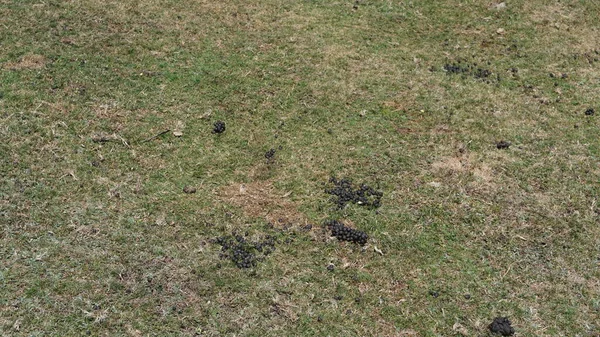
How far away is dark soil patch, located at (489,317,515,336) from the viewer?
18.9ft

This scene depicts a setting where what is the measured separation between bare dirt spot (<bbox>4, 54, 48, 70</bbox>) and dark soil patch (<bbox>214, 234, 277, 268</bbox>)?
397cm

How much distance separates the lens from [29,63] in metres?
8.44

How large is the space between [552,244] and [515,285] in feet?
2.52

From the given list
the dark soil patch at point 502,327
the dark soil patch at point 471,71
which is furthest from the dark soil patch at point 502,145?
the dark soil patch at point 502,327

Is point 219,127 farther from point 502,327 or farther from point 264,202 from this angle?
point 502,327

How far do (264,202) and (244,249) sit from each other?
705 millimetres

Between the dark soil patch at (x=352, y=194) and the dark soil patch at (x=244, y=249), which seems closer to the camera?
the dark soil patch at (x=244, y=249)

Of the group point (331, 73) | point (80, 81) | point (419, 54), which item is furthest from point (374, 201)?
point (80, 81)

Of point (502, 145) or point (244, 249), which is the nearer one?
point (244, 249)

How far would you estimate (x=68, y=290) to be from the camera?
593 cm

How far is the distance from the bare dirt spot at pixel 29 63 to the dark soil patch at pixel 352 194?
14.4 ft

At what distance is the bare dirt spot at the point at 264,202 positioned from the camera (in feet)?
22.1

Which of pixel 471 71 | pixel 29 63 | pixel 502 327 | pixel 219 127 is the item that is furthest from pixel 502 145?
pixel 29 63

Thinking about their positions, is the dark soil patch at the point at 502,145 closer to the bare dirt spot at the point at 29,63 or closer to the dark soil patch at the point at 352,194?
the dark soil patch at the point at 352,194
